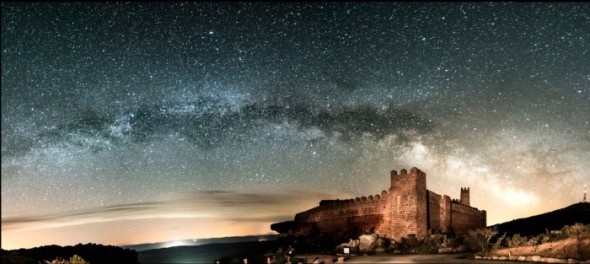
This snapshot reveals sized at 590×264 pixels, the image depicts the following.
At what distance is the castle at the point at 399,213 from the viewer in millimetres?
39094

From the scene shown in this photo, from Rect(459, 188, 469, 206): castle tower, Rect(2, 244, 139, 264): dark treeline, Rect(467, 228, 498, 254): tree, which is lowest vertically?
Rect(2, 244, 139, 264): dark treeline

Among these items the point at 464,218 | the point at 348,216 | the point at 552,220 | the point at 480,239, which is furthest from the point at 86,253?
the point at 552,220

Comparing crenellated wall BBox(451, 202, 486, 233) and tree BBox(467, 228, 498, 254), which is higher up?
crenellated wall BBox(451, 202, 486, 233)

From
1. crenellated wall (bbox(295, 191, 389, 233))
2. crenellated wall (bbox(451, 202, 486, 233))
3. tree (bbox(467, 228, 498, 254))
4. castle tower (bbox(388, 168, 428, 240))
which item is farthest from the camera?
crenellated wall (bbox(451, 202, 486, 233))

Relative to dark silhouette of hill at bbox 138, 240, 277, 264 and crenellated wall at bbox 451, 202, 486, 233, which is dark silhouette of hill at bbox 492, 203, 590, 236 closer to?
crenellated wall at bbox 451, 202, 486, 233

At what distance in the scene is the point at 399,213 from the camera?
39.6 m

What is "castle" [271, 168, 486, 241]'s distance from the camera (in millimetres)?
39094

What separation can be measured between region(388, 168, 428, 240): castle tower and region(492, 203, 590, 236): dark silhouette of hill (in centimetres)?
3364

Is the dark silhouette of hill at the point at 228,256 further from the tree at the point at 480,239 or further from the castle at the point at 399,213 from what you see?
the tree at the point at 480,239

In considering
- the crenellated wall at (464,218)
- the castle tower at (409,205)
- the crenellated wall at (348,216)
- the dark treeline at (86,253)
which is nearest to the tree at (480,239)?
the castle tower at (409,205)

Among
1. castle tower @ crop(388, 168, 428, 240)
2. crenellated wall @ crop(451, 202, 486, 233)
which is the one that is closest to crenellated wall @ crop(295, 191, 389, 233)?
castle tower @ crop(388, 168, 428, 240)

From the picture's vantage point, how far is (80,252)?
3781cm

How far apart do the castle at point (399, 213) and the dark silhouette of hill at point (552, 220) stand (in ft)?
77.7

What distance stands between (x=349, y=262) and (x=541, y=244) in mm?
11258
